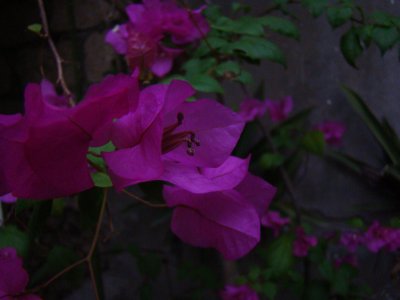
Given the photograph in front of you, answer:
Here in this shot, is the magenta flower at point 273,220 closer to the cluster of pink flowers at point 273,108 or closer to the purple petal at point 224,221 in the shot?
the cluster of pink flowers at point 273,108

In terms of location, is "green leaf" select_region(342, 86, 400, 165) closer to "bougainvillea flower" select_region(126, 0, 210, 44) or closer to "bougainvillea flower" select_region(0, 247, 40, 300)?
"bougainvillea flower" select_region(126, 0, 210, 44)

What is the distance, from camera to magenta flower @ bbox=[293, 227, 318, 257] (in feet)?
3.42

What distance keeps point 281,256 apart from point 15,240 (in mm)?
683

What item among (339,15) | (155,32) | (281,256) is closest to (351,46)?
(339,15)

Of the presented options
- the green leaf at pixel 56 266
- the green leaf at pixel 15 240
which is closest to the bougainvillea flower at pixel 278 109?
the green leaf at pixel 56 266

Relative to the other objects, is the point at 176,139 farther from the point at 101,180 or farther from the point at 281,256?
the point at 281,256

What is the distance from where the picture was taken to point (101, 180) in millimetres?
343

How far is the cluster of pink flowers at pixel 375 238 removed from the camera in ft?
3.04

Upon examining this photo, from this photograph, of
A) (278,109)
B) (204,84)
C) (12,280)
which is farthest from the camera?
(278,109)

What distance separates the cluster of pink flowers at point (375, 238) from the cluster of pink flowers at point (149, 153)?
683 millimetres

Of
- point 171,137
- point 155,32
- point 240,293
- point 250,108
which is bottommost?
point 240,293

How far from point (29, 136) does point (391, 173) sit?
1004 millimetres

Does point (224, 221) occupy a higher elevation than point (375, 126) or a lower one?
higher

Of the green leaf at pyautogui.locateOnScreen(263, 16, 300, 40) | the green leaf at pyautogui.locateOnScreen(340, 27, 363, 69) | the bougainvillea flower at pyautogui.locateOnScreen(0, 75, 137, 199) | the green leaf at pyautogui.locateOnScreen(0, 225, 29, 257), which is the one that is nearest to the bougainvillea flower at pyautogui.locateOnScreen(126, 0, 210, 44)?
the green leaf at pyautogui.locateOnScreen(263, 16, 300, 40)
